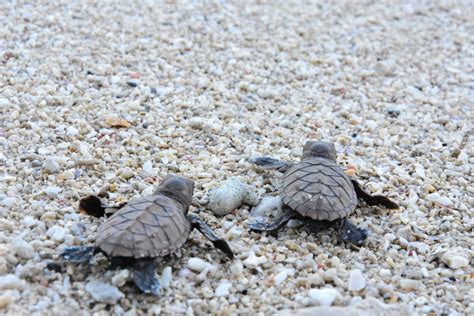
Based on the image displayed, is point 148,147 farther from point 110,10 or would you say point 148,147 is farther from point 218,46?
point 110,10

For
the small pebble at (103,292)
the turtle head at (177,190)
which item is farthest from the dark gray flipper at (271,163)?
the small pebble at (103,292)

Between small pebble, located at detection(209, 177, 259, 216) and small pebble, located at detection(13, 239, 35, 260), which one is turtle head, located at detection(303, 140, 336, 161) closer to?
small pebble, located at detection(209, 177, 259, 216)

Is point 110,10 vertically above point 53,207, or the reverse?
point 110,10

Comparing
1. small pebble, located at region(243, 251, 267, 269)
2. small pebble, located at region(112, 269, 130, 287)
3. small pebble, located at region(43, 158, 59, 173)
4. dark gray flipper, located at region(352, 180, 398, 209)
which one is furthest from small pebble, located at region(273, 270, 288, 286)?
small pebble, located at region(43, 158, 59, 173)

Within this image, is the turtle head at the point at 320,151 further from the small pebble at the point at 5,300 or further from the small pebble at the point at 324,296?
the small pebble at the point at 5,300

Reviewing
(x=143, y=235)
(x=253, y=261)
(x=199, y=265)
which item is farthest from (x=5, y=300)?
(x=253, y=261)

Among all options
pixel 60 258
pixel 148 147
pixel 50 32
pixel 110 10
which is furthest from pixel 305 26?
pixel 60 258

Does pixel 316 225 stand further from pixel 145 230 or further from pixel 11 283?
pixel 11 283
